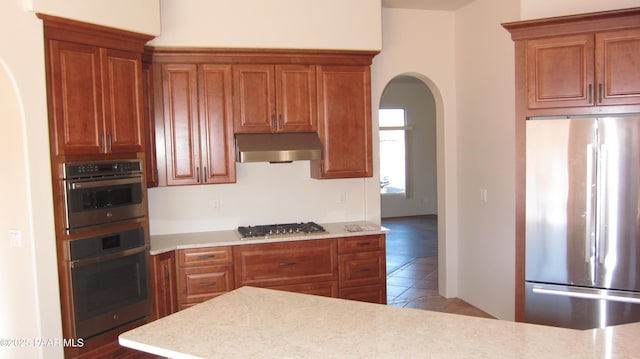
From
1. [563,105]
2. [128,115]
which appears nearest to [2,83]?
[128,115]

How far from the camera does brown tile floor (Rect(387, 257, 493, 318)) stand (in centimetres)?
506

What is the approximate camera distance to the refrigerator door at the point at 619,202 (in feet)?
10.8

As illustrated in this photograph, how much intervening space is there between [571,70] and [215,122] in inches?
109

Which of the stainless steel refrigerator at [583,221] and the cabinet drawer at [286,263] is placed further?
the cabinet drawer at [286,263]

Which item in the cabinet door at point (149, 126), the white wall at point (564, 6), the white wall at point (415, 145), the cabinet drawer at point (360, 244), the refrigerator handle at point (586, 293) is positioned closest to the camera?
the refrigerator handle at point (586, 293)

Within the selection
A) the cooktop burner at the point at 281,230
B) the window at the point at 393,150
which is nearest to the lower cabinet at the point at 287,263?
the cooktop burner at the point at 281,230

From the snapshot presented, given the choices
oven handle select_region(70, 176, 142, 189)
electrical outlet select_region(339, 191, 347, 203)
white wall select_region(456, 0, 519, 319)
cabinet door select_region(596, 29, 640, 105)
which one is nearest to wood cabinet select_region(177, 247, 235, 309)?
oven handle select_region(70, 176, 142, 189)

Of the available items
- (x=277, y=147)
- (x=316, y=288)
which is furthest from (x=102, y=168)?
(x=316, y=288)

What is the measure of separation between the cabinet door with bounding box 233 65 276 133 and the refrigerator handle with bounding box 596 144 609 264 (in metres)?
2.56

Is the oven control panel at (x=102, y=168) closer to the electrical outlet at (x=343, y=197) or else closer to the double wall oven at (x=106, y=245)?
the double wall oven at (x=106, y=245)

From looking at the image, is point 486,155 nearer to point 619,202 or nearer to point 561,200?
point 561,200

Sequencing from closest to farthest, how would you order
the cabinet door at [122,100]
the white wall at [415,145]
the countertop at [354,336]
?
the countertop at [354,336], the cabinet door at [122,100], the white wall at [415,145]

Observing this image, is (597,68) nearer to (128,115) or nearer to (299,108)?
(299,108)

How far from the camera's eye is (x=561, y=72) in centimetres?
348
